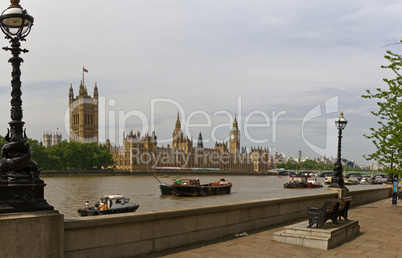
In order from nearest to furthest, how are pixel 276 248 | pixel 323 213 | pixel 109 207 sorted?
1. pixel 276 248
2. pixel 323 213
3. pixel 109 207

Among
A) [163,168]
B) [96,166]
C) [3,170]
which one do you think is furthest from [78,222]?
[163,168]

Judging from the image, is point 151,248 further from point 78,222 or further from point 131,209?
point 131,209

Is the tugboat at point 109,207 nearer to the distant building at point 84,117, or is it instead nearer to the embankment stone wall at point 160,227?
the embankment stone wall at point 160,227

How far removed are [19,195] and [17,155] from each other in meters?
0.64

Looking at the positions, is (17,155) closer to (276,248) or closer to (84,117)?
(276,248)

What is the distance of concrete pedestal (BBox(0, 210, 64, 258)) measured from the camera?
604 cm

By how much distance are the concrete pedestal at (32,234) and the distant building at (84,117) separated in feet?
561

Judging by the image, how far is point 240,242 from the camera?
983cm

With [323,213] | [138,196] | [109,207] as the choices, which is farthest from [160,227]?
[138,196]

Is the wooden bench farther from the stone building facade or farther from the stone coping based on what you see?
the stone building facade

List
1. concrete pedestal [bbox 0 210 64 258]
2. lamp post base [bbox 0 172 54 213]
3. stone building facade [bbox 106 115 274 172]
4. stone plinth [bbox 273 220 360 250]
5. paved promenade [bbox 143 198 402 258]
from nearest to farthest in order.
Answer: concrete pedestal [bbox 0 210 64 258], lamp post base [bbox 0 172 54 213], paved promenade [bbox 143 198 402 258], stone plinth [bbox 273 220 360 250], stone building facade [bbox 106 115 274 172]

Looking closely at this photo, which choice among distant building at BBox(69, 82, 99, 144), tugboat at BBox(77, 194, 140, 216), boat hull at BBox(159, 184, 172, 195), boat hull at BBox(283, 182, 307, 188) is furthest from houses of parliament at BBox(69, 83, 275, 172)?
tugboat at BBox(77, 194, 140, 216)

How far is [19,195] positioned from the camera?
21.0 feet

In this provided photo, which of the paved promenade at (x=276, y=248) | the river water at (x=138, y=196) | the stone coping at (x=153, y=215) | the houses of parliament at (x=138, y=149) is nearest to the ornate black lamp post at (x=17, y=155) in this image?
the stone coping at (x=153, y=215)
